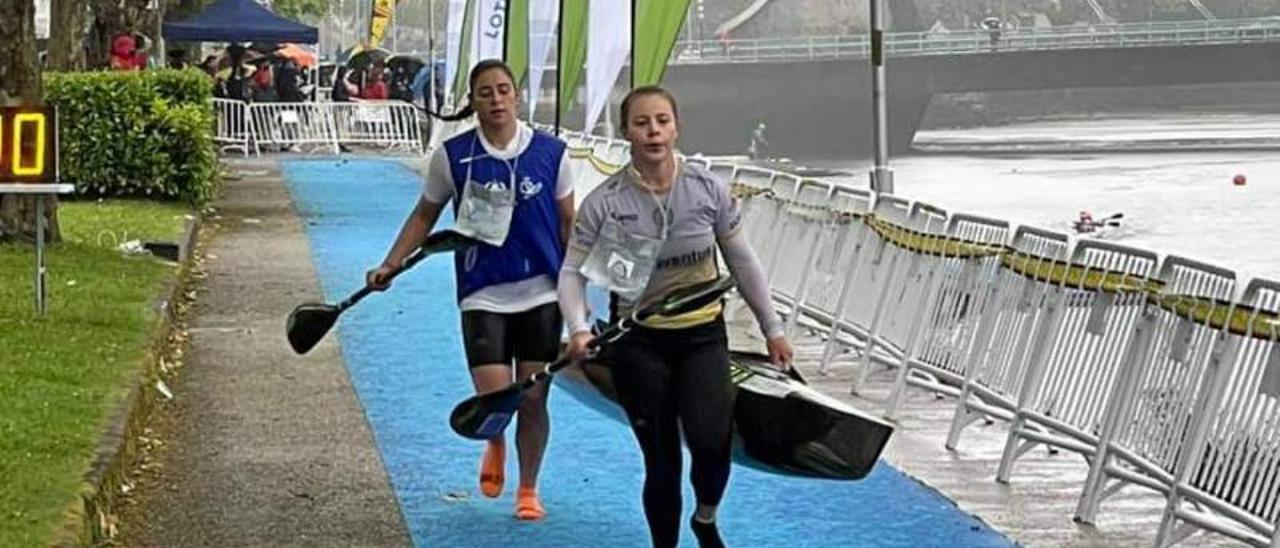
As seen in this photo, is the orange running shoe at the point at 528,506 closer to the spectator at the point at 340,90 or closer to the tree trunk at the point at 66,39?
the tree trunk at the point at 66,39

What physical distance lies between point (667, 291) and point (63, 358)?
471 cm

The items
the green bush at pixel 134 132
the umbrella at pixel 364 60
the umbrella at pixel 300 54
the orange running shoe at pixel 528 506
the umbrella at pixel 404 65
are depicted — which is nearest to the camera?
the orange running shoe at pixel 528 506

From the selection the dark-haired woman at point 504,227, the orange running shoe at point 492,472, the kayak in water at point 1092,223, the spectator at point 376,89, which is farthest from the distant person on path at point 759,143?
the dark-haired woman at point 504,227

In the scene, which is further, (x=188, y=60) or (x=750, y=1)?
(x=750, y=1)

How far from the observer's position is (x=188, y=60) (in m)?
43.1

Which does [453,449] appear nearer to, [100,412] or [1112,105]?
[100,412]

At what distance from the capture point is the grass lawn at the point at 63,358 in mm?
8086

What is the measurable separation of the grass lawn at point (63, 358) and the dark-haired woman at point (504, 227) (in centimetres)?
140

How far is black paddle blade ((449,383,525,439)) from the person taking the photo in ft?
26.3

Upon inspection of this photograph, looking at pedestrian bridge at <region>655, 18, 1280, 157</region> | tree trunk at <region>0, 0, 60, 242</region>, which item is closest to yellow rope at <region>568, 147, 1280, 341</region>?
tree trunk at <region>0, 0, 60, 242</region>

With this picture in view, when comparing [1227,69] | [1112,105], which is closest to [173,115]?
[1227,69]

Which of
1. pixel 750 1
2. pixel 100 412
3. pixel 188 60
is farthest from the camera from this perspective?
pixel 750 1

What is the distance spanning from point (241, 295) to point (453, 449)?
669 centimetres

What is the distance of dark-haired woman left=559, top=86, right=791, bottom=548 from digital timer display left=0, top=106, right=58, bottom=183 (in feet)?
17.4
